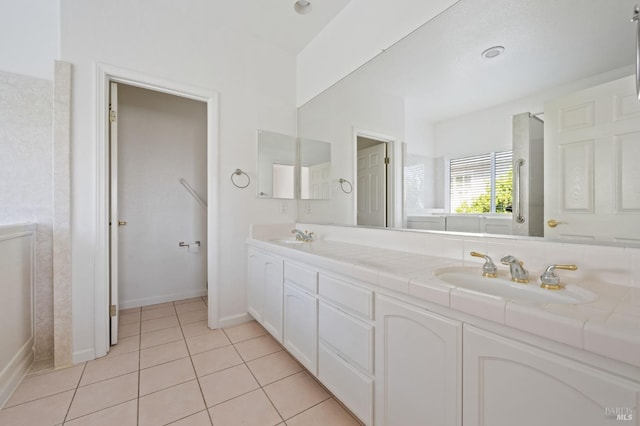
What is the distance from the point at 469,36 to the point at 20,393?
3128 millimetres

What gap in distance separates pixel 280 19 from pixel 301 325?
2400 mm

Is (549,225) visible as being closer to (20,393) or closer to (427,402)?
(427,402)

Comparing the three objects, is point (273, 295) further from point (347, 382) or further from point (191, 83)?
point (191, 83)

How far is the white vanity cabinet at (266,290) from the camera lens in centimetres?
179

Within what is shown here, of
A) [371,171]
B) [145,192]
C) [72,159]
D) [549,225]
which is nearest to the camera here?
[549,225]

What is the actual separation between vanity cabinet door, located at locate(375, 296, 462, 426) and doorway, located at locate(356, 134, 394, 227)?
87 cm

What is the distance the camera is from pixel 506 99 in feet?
3.89

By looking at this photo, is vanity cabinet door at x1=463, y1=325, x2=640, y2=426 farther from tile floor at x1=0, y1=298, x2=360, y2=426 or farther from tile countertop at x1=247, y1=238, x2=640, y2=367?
tile floor at x1=0, y1=298, x2=360, y2=426

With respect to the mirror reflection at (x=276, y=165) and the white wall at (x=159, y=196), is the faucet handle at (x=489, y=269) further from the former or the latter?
the white wall at (x=159, y=196)

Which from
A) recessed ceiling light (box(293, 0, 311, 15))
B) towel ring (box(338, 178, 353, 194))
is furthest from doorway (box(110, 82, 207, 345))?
towel ring (box(338, 178, 353, 194))

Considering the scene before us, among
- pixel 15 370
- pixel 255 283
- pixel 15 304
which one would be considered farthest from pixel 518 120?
pixel 15 370

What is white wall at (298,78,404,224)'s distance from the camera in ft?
5.91

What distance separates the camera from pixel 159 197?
284cm

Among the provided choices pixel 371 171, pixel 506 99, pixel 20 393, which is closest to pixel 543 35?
pixel 506 99
